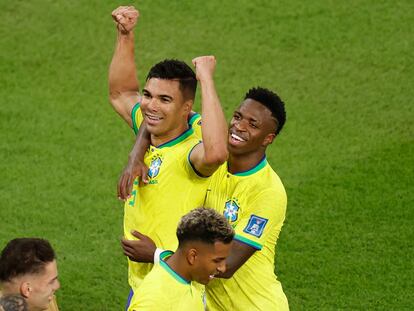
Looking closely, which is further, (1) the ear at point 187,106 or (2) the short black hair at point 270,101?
(2) the short black hair at point 270,101

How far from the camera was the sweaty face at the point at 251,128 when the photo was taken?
6.93m

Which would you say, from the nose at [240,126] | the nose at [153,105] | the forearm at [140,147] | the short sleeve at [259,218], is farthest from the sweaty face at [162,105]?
the short sleeve at [259,218]

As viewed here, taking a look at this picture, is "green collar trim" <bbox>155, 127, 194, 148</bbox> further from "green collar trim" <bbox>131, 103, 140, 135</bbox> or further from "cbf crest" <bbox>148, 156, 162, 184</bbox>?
"green collar trim" <bbox>131, 103, 140, 135</bbox>

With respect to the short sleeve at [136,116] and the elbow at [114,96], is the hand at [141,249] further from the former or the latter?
the elbow at [114,96]

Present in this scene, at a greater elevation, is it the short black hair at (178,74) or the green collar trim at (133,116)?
the short black hair at (178,74)

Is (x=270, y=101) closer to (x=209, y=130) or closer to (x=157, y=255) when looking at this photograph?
(x=209, y=130)

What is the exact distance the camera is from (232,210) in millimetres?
6926

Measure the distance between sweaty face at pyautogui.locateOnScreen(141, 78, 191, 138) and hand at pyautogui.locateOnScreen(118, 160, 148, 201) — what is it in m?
0.23

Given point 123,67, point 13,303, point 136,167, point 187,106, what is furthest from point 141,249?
point 13,303

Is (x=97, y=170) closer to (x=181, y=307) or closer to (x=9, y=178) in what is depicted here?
(x=9, y=178)

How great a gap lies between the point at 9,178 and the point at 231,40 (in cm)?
377

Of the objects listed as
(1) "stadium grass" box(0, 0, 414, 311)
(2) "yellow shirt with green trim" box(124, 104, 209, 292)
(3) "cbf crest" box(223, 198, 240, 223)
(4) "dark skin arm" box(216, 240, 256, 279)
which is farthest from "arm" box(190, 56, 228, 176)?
(1) "stadium grass" box(0, 0, 414, 311)

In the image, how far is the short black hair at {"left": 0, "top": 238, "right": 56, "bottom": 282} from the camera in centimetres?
555

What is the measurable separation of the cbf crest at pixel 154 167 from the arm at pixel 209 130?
29 cm
